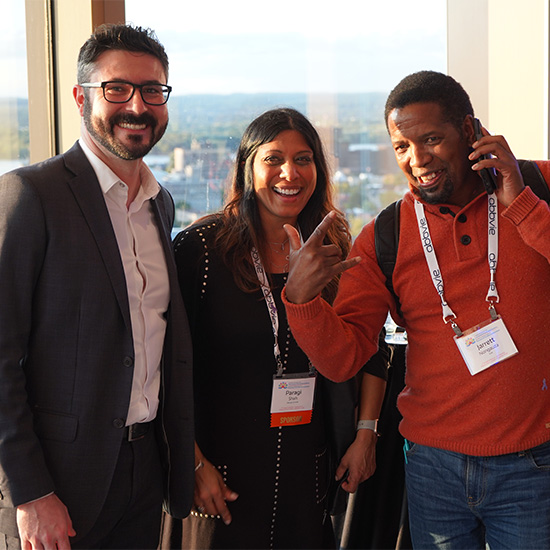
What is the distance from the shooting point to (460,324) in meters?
1.97

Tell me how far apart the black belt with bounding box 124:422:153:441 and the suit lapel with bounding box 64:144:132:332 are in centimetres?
31

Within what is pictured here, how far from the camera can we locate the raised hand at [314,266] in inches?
73.5

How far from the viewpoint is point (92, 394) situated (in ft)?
6.01

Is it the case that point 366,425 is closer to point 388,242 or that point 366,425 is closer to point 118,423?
point 388,242

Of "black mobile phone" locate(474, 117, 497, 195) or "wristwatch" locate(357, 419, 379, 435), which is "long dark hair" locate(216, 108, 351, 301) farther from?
"black mobile phone" locate(474, 117, 497, 195)

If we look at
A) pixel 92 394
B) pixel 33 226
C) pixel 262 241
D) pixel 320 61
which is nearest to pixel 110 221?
pixel 33 226

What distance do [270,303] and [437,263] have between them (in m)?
0.59

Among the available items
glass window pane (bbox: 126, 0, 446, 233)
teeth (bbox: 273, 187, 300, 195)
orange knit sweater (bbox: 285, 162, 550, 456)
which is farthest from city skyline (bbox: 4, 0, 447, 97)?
orange knit sweater (bbox: 285, 162, 550, 456)

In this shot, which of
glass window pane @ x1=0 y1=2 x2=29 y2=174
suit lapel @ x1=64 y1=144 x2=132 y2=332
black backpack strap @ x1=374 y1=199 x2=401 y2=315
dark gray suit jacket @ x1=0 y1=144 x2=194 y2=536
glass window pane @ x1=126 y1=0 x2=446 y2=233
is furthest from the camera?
glass window pane @ x1=126 y1=0 x2=446 y2=233

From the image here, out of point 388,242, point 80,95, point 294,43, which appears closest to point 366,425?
point 388,242

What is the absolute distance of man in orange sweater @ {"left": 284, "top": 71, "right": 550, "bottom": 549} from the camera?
74.7 inches

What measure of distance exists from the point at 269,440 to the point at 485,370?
0.77m

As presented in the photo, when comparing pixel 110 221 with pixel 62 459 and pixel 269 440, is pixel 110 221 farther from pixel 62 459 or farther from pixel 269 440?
pixel 269 440

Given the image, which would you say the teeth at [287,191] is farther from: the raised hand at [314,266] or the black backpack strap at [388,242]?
the raised hand at [314,266]
